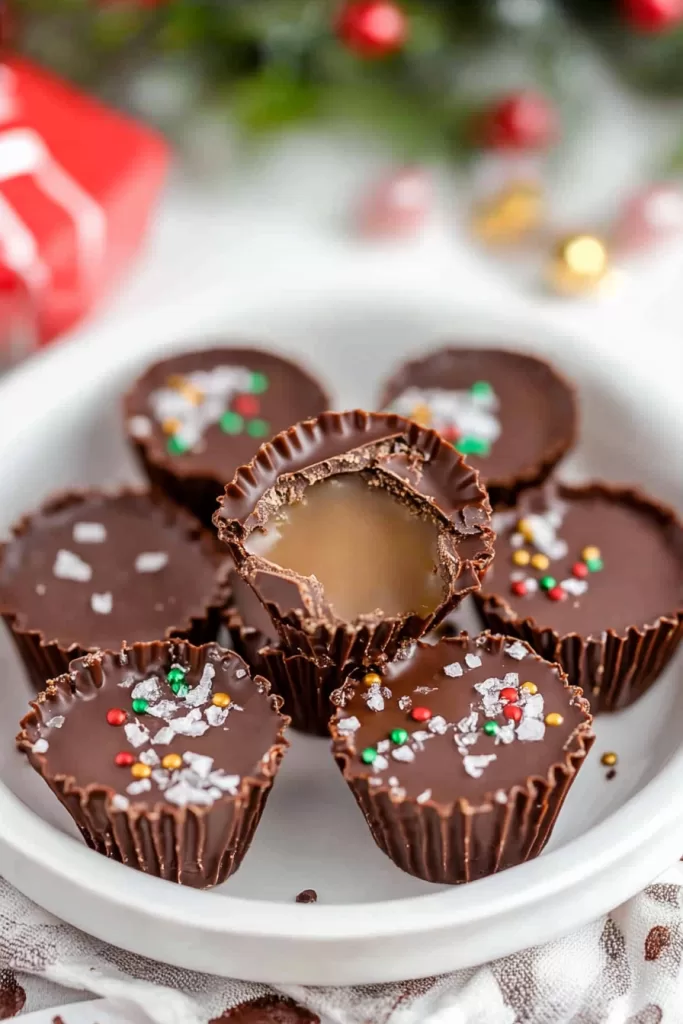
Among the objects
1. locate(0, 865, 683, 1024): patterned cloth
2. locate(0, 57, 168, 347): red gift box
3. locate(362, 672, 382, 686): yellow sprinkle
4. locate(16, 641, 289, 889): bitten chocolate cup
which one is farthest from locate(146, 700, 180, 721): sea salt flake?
locate(0, 57, 168, 347): red gift box

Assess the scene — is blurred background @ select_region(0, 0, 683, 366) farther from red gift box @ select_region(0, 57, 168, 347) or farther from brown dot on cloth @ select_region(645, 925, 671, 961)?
brown dot on cloth @ select_region(645, 925, 671, 961)

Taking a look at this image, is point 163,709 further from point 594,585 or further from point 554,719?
point 594,585

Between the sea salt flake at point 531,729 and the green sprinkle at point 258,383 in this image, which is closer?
the sea salt flake at point 531,729

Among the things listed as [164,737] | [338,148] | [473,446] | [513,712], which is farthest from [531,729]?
[338,148]

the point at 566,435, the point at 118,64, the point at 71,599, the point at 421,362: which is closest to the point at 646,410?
the point at 566,435

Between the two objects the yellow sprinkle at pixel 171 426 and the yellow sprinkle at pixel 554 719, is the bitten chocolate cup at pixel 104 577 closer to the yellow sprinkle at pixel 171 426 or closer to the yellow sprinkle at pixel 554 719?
the yellow sprinkle at pixel 171 426

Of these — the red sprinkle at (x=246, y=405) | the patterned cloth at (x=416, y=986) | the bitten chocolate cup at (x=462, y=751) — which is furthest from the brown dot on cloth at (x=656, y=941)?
the red sprinkle at (x=246, y=405)

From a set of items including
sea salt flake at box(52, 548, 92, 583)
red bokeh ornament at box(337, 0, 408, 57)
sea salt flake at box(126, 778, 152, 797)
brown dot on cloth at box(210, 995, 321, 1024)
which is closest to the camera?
sea salt flake at box(126, 778, 152, 797)
